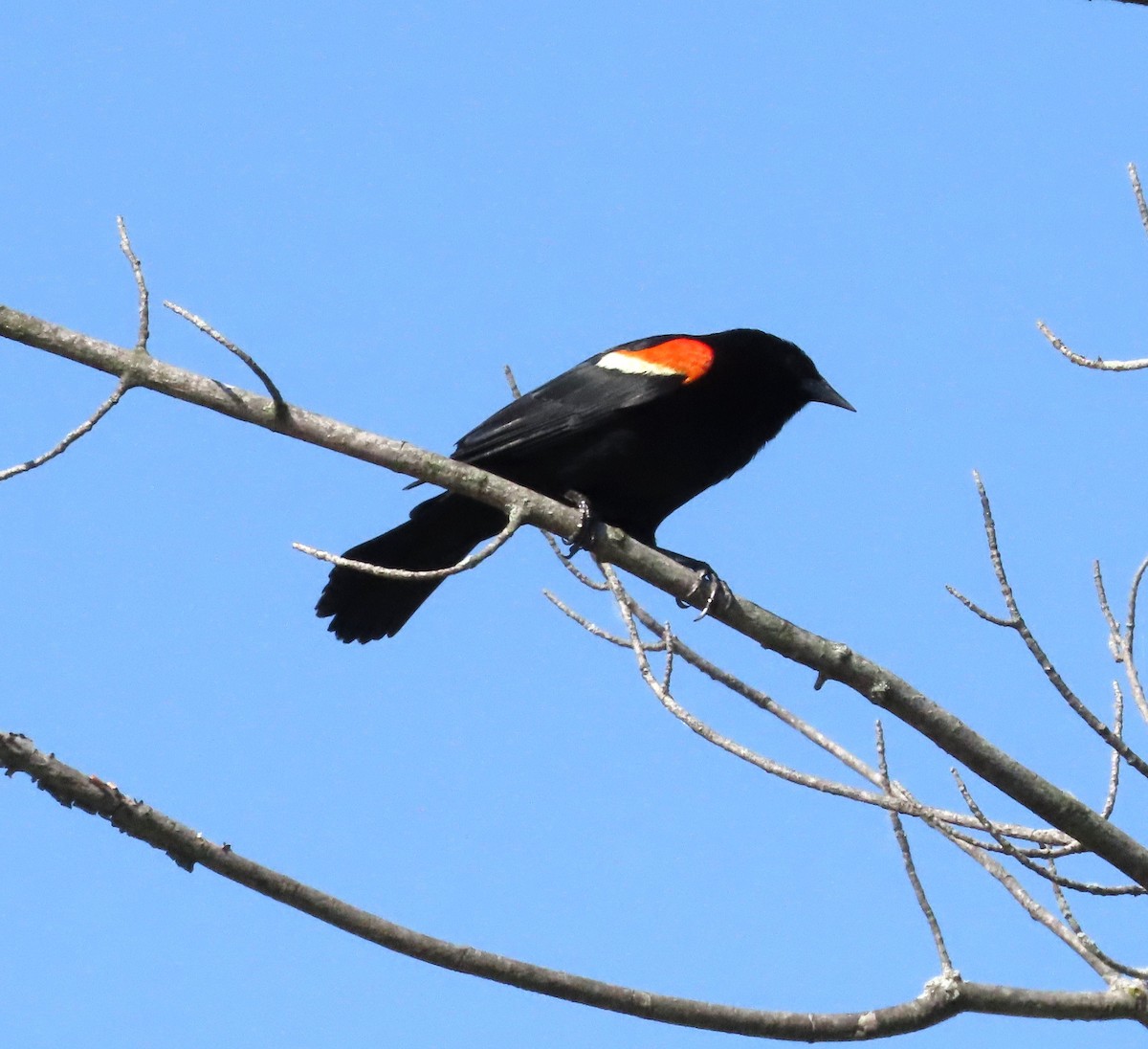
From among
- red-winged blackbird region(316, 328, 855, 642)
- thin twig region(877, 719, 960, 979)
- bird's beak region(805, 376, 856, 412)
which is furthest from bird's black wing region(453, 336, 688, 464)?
thin twig region(877, 719, 960, 979)

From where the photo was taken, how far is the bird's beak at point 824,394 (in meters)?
5.41

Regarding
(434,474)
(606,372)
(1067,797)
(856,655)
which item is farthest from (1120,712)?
(606,372)

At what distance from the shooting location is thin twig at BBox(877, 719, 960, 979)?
2713mm

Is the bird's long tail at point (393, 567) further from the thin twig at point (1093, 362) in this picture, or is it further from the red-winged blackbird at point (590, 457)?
the thin twig at point (1093, 362)

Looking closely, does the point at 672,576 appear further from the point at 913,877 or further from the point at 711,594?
the point at 913,877

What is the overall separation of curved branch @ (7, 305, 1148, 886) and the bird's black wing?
4.30 ft

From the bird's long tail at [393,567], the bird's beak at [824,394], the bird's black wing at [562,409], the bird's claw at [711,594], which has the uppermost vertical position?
the bird's beak at [824,394]

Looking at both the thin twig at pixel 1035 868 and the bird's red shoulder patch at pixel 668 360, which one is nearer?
the thin twig at pixel 1035 868

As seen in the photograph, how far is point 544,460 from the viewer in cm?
472

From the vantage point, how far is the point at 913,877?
2871 millimetres

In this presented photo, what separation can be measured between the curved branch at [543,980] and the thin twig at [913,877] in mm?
41

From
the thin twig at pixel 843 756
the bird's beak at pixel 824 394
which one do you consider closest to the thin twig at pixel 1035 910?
the thin twig at pixel 843 756

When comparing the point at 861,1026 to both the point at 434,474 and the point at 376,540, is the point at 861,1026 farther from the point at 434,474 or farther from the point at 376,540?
the point at 376,540

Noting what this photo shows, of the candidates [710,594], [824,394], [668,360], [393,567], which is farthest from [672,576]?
[824,394]
